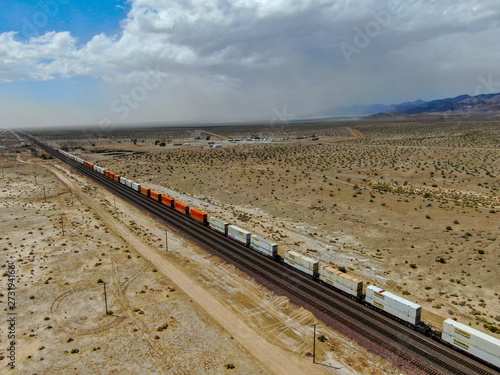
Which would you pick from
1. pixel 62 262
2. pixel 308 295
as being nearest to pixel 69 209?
pixel 62 262

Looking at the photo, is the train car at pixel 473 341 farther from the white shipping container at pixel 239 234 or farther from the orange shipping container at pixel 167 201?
the orange shipping container at pixel 167 201

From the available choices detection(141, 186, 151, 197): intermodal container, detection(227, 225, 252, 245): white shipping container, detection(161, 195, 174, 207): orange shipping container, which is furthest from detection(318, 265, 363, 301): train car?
detection(141, 186, 151, 197): intermodal container

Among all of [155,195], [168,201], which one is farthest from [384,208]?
[155,195]

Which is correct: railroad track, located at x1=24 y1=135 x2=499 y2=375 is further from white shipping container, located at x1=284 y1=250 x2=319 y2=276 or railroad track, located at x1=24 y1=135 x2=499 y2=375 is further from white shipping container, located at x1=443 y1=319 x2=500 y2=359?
white shipping container, located at x1=443 y1=319 x2=500 y2=359

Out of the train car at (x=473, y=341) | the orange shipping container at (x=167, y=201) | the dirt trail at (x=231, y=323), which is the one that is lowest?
the dirt trail at (x=231, y=323)

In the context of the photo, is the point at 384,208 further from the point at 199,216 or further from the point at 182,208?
the point at 182,208

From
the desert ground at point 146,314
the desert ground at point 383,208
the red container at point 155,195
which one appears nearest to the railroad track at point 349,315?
the desert ground at point 146,314
